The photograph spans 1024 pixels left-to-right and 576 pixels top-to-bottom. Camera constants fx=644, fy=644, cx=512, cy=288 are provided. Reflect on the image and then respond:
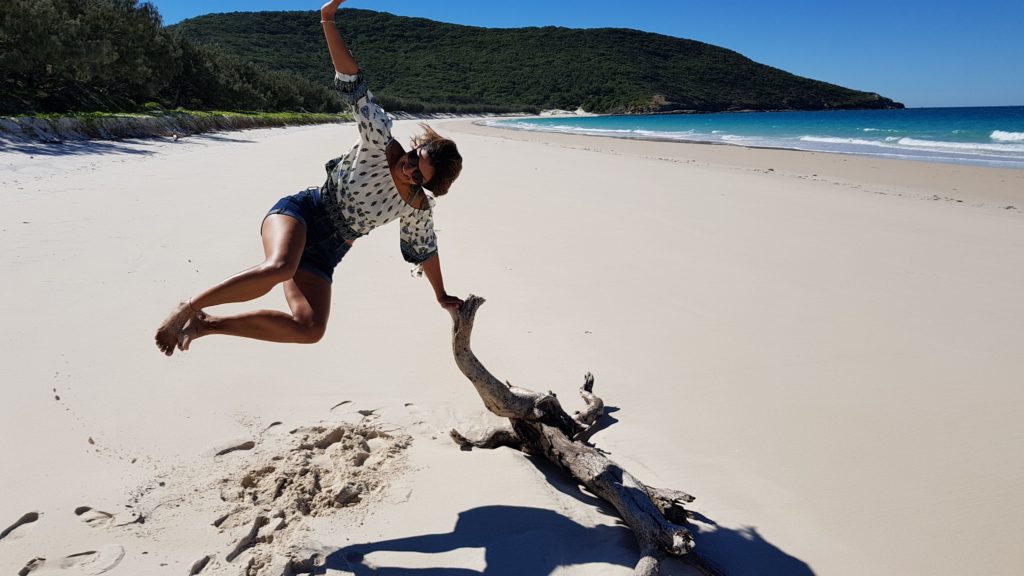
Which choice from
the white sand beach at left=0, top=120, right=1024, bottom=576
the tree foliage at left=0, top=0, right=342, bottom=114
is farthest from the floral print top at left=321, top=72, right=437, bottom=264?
the tree foliage at left=0, top=0, right=342, bottom=114

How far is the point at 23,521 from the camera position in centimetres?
235

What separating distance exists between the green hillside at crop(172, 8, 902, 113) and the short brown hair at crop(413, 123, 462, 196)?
98.8 m

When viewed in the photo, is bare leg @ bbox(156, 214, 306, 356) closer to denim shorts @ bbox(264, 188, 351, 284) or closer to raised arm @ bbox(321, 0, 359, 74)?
denim shorts @ bbox(264, 188, 351, 284)

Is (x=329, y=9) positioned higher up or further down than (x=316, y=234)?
higher up

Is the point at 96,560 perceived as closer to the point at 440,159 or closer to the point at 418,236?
the point at 418,236

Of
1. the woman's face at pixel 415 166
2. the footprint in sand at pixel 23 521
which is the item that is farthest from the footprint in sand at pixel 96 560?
the woman's face at pixel 415 166

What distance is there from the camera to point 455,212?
929cm

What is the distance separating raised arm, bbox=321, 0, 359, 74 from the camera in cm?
281

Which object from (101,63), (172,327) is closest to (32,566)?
(172,327)

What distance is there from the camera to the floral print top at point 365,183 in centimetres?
281

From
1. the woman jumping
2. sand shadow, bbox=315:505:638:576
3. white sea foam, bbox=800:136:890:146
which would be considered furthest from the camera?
white sea foam, bbox=800:136:890:146

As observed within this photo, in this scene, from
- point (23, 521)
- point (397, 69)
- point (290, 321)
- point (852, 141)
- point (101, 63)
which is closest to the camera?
point (23, 521)

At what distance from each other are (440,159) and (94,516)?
1916mm

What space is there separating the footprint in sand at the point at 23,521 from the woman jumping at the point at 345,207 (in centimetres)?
76
